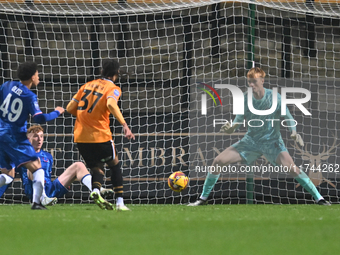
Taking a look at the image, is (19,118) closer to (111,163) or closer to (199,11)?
(111,163)

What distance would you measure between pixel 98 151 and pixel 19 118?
81cm

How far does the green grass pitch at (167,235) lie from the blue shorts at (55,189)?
73.2 inches

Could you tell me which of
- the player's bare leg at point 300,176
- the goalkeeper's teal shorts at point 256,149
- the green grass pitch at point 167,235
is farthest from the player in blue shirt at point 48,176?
the player's bare leg at point 300,176

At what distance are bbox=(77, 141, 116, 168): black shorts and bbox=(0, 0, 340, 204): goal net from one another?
230cm

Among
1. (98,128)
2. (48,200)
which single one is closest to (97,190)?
(98,128)

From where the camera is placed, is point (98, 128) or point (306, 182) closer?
point (98, 128)

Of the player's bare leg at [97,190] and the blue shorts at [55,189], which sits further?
the blue shorts at [55,189]

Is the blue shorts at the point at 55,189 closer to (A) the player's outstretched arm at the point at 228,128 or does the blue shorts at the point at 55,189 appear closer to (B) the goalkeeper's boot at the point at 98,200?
(B) the goalkeeper's boot at the point at 98,200

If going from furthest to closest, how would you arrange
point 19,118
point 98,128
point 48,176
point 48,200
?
point 48,176 → point 48,200 → point 98,128 → point 19,118

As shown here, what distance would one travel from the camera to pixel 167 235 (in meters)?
3.67

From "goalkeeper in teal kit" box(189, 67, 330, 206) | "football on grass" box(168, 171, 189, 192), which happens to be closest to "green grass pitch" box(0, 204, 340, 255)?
"football on grass" box(168, 171, 189, 192)

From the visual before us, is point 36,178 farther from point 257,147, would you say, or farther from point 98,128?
point 257,147

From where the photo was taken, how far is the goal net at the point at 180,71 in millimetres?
8141

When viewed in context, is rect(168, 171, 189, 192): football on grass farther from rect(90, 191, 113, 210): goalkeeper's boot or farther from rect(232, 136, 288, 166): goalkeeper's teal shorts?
rect(90, 191, 113, 210): goalkeeper's boot
